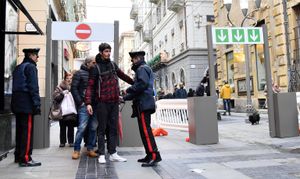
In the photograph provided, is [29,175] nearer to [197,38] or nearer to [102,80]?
[102,80]

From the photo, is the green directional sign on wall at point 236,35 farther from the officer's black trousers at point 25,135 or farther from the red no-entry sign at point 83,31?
the officer's black trousers at point 25,135

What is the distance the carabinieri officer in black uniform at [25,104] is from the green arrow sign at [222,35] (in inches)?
185

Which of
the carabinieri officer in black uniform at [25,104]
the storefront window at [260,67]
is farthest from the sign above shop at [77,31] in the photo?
the storefront window at [260,67]

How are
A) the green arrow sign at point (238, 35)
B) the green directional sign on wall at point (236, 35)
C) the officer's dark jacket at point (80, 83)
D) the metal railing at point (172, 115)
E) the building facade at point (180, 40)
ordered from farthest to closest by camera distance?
the building facade at point (180, 40) < the metal railing at point (172, 115) < the green arrow sign at point (238, 35) < the green directional sign on wall at point (236, 35) < the officer's dark jacket at point (80, 83)

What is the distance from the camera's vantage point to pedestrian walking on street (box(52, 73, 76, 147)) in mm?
7539

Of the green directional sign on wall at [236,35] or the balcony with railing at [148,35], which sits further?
the balcony with railing at [148,35]

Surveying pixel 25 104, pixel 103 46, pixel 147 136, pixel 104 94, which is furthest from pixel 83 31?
pixel 147 136

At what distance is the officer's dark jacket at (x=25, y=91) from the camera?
18.5 feet

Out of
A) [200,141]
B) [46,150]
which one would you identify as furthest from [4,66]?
[200,141]

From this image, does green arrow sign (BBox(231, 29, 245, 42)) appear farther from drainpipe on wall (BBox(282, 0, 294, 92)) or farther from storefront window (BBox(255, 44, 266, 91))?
storefront window (BBox(255, 44, 266, 91))

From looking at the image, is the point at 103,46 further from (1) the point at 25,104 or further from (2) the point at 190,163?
(2) the point at 190,163

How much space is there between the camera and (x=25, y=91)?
5641 millimetres

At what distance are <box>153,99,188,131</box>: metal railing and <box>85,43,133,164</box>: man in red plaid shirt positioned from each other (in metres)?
5.32

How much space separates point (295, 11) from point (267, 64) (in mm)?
8191
